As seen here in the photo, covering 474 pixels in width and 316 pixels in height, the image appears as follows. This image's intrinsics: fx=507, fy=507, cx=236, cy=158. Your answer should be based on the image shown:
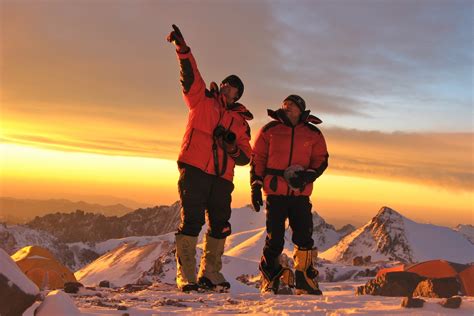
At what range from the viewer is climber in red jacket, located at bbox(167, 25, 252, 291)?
258 inches

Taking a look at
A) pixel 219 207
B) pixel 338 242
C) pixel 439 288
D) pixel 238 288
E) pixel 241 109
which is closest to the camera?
pixel 219 207

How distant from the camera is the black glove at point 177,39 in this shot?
6.23 meters

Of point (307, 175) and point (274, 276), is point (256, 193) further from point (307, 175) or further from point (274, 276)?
point (274, 276)

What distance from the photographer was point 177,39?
6230 mm

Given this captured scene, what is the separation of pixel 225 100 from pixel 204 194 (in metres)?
1.28

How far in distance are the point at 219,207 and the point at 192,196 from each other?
1.45 feet

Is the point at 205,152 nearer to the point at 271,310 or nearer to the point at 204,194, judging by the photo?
the point at 204,194

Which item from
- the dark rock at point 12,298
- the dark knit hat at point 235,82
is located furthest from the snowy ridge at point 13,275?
the dark knit hat at point 235,82

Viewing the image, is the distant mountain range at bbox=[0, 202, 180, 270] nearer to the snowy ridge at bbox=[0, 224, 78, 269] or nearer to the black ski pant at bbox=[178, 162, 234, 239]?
the snowy ridge at bbox=[0, 224, 78, 269]

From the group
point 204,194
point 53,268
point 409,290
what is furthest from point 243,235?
point 204,194

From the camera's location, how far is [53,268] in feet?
56.6

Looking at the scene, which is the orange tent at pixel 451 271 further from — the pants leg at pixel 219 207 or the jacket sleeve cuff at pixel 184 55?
the jacket sleeve cuff at pixel 184 55

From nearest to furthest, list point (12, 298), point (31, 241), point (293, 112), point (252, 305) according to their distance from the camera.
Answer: point (12, 298), point (252, 305), point (293, 112), point (31, 241)

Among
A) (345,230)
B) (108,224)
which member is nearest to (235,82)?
(345,230)
